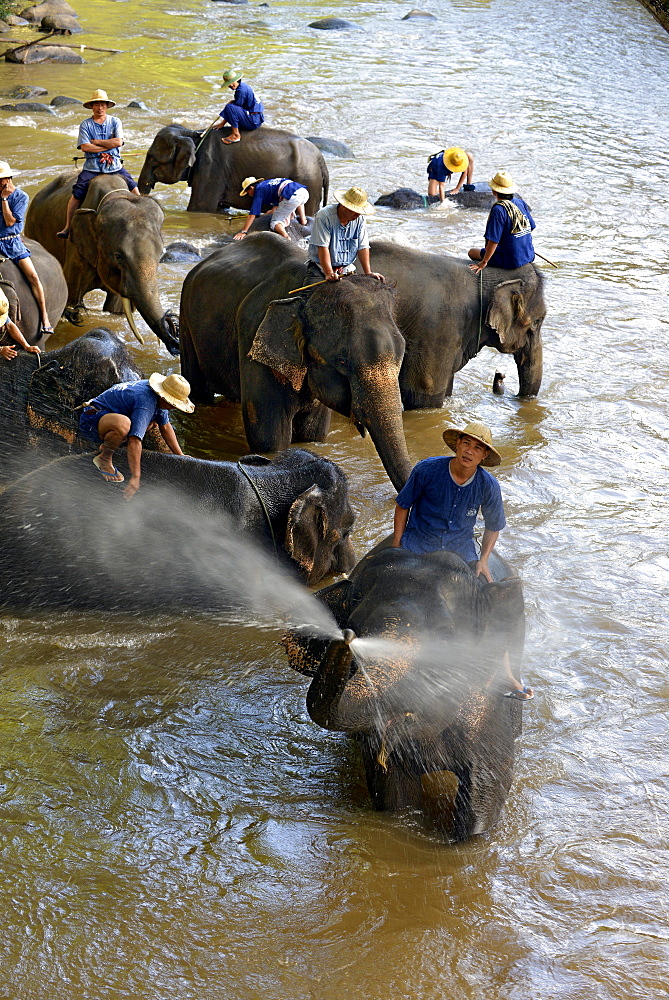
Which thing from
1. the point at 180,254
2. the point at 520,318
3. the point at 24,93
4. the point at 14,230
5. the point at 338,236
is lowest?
the point at 180,254

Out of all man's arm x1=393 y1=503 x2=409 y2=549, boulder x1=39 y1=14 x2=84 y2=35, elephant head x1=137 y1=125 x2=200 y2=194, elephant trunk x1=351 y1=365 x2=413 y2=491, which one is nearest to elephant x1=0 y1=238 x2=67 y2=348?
elephant trunk x1=351 y1=365 x2=413 y2=491

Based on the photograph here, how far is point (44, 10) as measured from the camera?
26.3 meters

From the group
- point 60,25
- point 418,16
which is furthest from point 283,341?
point 418,16

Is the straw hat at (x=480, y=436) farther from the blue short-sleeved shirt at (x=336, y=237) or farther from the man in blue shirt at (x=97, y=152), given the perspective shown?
the man in blue shirt at (x=97, y=152)

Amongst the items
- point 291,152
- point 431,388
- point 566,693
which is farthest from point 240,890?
point 291,152

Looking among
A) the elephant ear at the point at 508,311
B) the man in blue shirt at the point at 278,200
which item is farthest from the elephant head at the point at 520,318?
the man in blue shirt at the point at 278,200

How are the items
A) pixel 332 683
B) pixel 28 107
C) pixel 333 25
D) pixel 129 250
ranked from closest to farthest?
pixel 332 683
pixel 129 250
pixel 28 107
pixel 333 25

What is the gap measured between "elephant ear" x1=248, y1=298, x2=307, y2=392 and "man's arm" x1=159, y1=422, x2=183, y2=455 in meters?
0.80

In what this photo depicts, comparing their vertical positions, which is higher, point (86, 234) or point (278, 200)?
point (86, 234)

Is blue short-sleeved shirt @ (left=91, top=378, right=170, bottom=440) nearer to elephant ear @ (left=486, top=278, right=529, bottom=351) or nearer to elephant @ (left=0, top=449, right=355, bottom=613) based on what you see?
elephant @ (left=0, top=449, right=355, bottom=613)

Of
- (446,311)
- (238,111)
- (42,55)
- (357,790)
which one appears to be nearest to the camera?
(357,790)

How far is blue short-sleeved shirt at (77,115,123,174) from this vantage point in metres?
9.38

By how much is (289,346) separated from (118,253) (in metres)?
2.79

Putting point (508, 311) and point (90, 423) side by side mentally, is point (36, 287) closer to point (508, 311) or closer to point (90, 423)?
point (90, 423)
